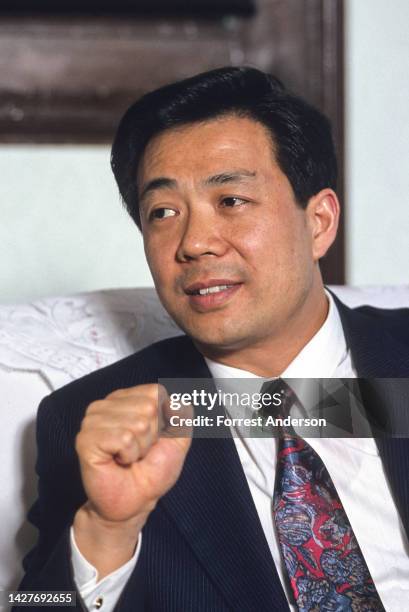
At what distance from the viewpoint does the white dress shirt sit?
122 centimetres

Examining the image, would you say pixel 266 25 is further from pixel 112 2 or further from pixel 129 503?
pixel 129 503

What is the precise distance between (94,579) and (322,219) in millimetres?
673

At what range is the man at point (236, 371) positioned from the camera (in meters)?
1.14

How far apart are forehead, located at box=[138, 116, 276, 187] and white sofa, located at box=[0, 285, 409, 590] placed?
12.3 inches

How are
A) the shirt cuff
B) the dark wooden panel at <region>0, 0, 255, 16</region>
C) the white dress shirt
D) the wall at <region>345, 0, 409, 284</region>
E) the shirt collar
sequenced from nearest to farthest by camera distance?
1. the shirt cuff
2. the white dress shirt
3. the shirt collar
4. the dark wooden panel at <region>0, 0, 255, 16</region>
5. the wall at <region>345, 0, 409, 284</region>

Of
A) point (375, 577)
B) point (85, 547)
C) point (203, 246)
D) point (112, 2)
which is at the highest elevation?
point (112, 2)

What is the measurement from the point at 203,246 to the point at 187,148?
17cm

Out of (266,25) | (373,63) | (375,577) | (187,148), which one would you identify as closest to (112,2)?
(266,25)

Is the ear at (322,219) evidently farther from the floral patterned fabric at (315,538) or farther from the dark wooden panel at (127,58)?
the dark wooden panel at (127,58)

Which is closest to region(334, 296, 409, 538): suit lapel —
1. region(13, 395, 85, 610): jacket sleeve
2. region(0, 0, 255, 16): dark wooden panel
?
region(13, 395, 85, 610): jacket sleeve

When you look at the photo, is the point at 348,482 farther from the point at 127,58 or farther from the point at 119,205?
the point at 127,58

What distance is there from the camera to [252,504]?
1.22 meters

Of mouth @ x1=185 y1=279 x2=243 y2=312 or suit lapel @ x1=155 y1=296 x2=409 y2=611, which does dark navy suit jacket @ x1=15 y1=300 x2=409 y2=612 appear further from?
mouth @ x1=185 y1=279 x2=243 y2=312

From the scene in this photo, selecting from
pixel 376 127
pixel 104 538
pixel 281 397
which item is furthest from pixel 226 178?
pixel 376 127
